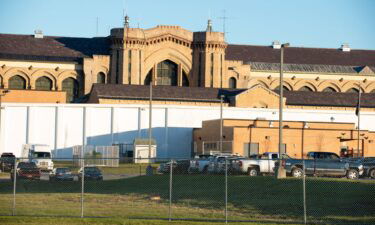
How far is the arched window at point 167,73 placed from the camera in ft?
433

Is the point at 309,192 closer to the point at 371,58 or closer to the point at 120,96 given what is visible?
the point at 120,96

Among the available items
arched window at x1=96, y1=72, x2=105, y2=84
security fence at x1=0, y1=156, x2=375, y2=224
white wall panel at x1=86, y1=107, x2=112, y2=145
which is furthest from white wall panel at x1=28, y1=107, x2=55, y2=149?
security fence at x1=0, y1=156, x2=375, y2=224

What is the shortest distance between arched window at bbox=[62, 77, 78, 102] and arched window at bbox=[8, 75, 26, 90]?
5306 mm

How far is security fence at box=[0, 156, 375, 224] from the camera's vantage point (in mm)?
34812

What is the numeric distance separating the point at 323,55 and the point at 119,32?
1405 inches

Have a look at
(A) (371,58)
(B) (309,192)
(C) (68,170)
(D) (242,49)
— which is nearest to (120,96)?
(D) (242,49)

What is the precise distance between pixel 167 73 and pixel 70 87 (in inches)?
504

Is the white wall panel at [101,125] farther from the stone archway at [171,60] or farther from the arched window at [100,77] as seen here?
the arched window at [100,77]

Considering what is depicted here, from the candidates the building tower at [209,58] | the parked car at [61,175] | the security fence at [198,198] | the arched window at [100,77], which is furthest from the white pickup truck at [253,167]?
the arched window at [100,77]

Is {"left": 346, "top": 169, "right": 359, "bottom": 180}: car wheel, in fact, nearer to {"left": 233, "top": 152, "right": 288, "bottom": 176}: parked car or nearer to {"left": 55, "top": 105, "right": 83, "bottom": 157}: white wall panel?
{"left": 233, "top": 152, "right": 288, "bottom": 176}: parked car

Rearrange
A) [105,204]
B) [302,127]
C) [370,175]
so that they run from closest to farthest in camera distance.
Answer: [105,204], [370,175], [302,127]

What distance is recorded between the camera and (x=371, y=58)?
500 feet

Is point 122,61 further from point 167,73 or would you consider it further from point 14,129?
point 14,129

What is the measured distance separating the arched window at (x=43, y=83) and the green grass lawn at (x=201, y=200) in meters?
87.8
